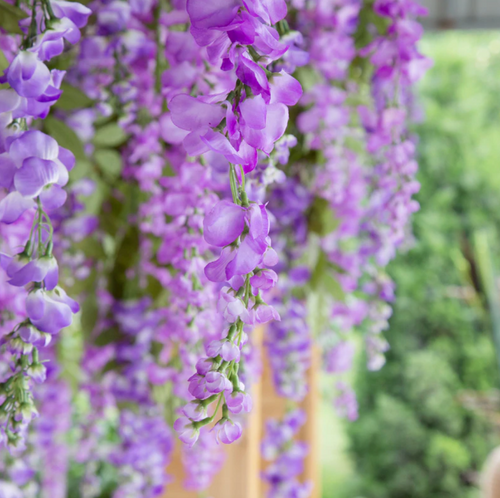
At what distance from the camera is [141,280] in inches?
29.5

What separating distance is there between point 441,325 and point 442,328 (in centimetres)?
4

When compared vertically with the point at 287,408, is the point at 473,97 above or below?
below

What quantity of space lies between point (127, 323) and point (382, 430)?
13.7 ft

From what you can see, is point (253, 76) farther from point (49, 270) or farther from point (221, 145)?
point (49, 270)

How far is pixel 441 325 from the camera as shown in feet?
15.4

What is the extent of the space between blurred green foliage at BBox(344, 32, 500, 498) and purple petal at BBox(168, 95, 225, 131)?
4042 millimetres

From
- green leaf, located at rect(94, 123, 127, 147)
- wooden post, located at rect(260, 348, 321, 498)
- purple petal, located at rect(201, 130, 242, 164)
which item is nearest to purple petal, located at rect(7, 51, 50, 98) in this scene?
purple petal, located at rect(201, 130, 242, 164)

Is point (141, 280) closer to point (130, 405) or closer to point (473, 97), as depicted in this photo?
point (130, 405)

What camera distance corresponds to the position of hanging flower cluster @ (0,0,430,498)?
29 centimetres

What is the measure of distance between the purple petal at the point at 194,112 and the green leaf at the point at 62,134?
0.81ft

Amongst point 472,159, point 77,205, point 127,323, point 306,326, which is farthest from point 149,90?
point 472,159

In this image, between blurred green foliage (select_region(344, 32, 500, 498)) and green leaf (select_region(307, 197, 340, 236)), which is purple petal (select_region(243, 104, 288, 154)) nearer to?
green leaf (select_region(307, 197, 340, 236))

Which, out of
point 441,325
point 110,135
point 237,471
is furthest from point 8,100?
point 441,325

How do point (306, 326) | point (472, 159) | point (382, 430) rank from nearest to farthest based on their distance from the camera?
point (306, 326) < point (382, 430) < point (472, 159)
